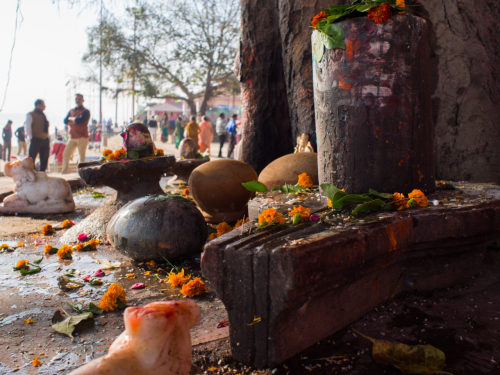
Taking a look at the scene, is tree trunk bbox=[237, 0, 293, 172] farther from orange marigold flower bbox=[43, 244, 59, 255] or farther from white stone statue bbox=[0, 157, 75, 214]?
orange marigold flower bbox=[43, 244, 59, 255]

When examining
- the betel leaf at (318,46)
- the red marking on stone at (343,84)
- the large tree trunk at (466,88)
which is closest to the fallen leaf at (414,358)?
the red marking on stone at (343,84)

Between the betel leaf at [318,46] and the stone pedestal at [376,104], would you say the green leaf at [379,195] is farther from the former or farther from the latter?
the betel leaf at [318,46]

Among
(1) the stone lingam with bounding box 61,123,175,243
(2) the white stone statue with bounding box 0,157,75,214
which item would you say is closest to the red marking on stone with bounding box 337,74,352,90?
(1) the stone lingam with bounding box 61,123,175,243

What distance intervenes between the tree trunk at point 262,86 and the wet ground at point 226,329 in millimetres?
3828

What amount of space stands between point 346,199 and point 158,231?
1853mm

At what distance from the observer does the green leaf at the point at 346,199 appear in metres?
2.76

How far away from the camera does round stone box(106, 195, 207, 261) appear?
12.9 ft

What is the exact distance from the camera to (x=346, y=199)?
2.77 m

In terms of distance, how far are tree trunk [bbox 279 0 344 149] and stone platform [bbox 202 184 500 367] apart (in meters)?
3.36

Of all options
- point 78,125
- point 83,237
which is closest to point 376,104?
point 83,237

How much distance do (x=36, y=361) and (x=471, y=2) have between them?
4.90 metres

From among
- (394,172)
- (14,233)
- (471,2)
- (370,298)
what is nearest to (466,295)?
(370,298)

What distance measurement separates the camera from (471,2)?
179 inches

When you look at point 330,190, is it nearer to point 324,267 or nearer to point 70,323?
point 324,267
